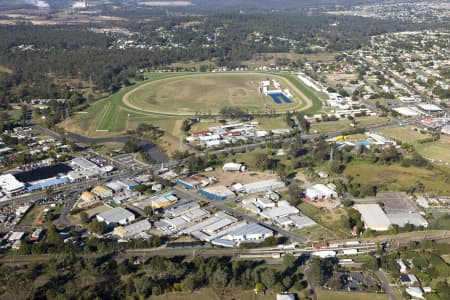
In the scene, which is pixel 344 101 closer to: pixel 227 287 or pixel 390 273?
pixel 390 273

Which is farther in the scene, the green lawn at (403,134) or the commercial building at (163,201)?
the green lawn at (403,134)

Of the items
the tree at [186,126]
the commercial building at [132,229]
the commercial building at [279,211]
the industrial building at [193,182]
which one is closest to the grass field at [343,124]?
the tree at [186,126]

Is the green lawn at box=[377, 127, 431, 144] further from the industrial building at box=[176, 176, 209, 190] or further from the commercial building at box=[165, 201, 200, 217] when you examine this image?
the commercial building at box=[165, 201, 200, 217]

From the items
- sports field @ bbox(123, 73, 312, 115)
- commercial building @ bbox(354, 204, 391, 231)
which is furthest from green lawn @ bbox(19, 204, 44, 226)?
sports field @ bbox(123, 73, 312, 115)

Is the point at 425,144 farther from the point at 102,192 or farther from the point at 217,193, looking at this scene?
the point at 102,192

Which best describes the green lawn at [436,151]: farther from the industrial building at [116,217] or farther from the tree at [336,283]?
the industrial building at [116,217]

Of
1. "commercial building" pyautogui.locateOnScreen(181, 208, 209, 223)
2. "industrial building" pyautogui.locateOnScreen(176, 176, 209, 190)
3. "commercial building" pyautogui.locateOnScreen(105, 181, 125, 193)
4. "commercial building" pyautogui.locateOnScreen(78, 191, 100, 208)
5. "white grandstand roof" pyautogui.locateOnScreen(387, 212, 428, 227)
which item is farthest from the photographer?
"industrial building" pyautogui.locateOnScreen(176, 176, 209, 190)

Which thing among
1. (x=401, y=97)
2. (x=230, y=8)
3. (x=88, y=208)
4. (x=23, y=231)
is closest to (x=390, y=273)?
(x=88, y=208)
